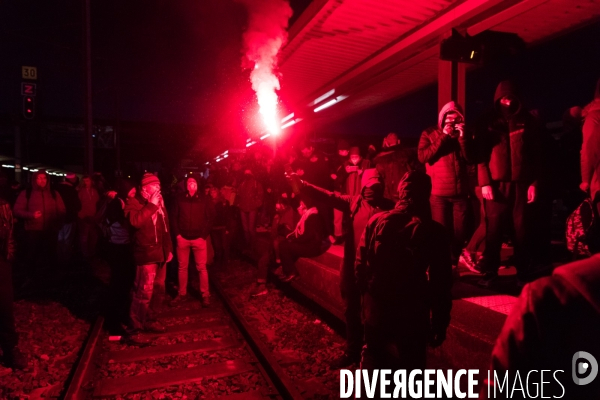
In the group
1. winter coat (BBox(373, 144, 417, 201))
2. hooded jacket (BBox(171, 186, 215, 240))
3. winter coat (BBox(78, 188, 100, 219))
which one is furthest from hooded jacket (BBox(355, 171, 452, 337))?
winter coat (BBox(78, 188, 100, 219))

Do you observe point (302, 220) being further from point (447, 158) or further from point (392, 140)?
point (447, 158)

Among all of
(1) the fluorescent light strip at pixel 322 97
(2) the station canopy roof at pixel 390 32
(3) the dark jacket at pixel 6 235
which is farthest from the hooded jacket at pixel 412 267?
(1) the fluorescent light strip at pixel 322 97

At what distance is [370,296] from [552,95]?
15163 mm

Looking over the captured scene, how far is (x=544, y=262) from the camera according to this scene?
5352mm

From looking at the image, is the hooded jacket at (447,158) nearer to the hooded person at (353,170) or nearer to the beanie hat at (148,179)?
the hooded person at (353,170)

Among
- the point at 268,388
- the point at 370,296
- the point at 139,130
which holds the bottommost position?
the point at 268,388

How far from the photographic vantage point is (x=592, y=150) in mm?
3697

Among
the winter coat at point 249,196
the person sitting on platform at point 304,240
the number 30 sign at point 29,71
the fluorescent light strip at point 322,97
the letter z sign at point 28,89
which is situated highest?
the number 30 sign at point 29,71

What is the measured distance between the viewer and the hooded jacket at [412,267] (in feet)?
11.5

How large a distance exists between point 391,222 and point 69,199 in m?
10.5

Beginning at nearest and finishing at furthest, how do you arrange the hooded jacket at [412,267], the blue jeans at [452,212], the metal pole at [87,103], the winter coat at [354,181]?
the hooded jacket at [412,267] < the blue jeans at [452,212] < the winter coat at [354,181] < the metal pole at [87,103]

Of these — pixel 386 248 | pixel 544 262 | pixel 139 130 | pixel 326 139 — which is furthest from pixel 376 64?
pixel 139 130

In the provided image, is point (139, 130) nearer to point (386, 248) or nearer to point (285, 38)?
point (285, 38)

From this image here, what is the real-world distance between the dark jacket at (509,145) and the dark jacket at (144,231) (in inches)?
179
